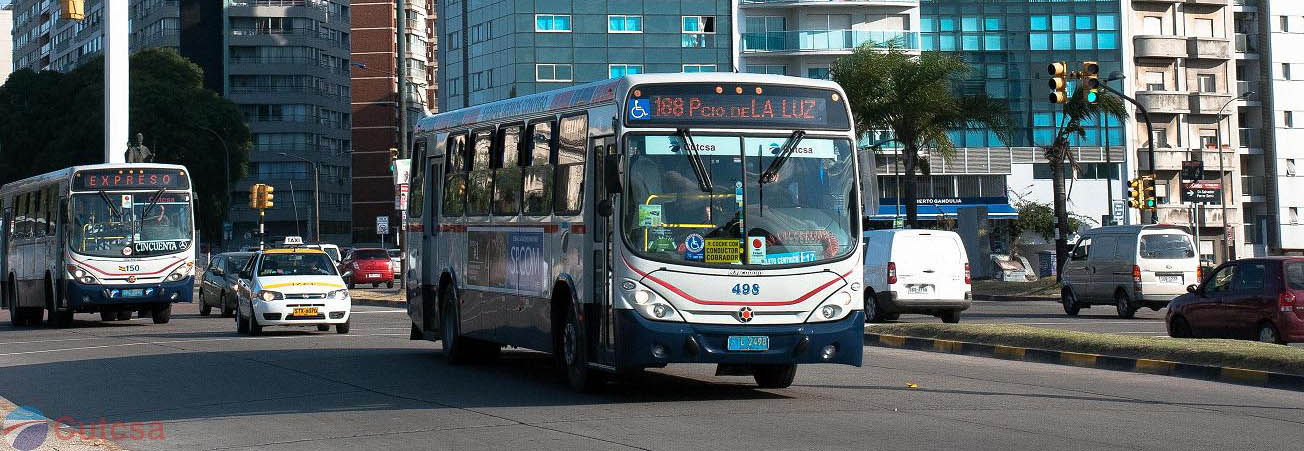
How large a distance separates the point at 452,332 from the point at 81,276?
1426 cm

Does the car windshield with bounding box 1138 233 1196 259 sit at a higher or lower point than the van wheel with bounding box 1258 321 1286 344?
higher

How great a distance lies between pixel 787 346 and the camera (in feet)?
47.7

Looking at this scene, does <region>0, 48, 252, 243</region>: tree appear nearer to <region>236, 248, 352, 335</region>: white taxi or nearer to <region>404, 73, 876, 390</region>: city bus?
<region>236, 248, 352, 335</region>: white taxi

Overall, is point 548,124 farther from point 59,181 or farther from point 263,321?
point 59,181

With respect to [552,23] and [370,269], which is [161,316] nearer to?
[370,269]

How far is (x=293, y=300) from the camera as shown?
2798 centimetres

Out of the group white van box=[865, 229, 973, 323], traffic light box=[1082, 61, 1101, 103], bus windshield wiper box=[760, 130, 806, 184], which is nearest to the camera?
bus windshield wiper box=[760, 130, 806, 184]

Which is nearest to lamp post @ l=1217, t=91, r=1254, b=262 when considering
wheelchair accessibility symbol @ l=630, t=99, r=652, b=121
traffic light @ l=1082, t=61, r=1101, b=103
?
traffic light @ l=1082, t=61, r=1101, b=103

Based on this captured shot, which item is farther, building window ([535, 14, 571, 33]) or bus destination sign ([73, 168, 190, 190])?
building window ([535, 14, 571, 33])

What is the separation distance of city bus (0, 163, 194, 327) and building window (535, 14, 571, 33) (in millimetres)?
53716

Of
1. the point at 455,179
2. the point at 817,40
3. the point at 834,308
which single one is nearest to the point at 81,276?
the point at 455,179

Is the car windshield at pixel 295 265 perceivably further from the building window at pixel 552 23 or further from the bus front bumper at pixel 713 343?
the building window at pixel 552 23

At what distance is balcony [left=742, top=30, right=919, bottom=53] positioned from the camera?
284ft

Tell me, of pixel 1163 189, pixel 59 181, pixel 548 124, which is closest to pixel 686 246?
pixel 548 124
